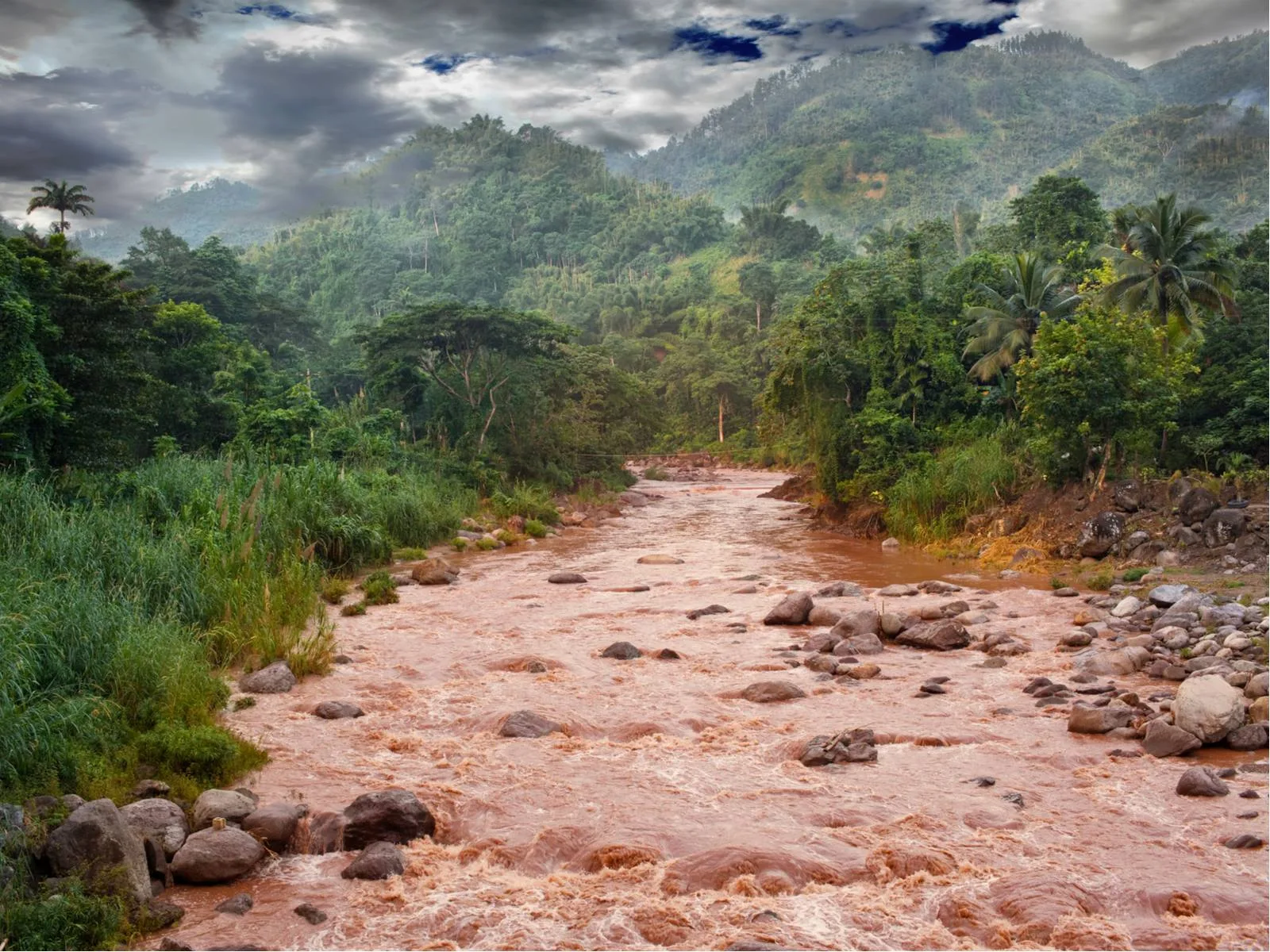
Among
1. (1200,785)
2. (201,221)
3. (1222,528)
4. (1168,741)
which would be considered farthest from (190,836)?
(201,221)

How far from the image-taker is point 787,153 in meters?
110

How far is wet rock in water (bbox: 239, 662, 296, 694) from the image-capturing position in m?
10.6

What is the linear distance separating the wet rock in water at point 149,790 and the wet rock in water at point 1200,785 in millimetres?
7761

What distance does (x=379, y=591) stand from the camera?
16.6 meters

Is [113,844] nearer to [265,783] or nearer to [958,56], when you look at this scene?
[265,783]

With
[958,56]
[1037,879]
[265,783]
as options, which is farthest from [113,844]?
[958,56]

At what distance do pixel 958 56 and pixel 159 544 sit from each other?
4826 inches

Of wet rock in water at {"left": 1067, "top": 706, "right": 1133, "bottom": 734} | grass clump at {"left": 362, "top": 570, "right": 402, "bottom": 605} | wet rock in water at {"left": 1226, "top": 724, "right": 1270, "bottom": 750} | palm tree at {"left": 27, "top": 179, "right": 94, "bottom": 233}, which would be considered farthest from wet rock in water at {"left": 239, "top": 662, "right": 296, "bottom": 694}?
palm tree at {"left": 27, "top": 179, "right": 94, "bottom": 233}

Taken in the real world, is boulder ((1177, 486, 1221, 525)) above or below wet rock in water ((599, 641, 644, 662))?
above

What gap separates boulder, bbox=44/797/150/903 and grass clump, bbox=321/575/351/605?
10707mm

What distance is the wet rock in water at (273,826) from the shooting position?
6797mm

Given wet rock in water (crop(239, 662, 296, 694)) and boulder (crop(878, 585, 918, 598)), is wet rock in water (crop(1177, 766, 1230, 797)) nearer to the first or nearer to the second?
boulder (crop(878, 585, 918, 598))

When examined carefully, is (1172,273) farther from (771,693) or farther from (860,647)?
(771,693)

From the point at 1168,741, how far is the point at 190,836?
7861 millimetres
